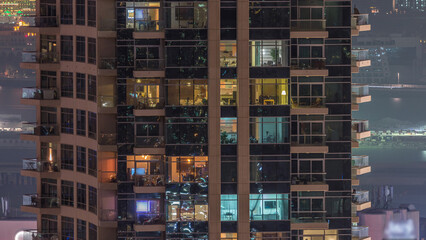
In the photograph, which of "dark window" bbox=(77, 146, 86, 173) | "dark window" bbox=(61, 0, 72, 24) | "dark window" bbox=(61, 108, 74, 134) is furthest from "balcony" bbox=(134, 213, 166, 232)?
"dark window" bbox=(61, 0, 72, 24)

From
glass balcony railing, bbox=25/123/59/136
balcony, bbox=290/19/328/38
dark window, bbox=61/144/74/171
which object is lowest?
dark window, bbox=61/144/74/171

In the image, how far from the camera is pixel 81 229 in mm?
20781

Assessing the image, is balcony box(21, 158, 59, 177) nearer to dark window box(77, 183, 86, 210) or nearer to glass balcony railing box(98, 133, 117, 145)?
dark window box(77, 183, 86, 210)

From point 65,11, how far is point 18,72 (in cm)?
6667

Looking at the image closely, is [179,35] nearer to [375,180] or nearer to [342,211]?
[342,211]

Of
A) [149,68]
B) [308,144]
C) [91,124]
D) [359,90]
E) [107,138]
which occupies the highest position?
[149,68]

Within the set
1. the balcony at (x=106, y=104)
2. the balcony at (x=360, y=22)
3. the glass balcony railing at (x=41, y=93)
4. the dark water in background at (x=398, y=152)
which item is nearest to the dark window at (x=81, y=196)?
the balcony at (x=106, y=104)

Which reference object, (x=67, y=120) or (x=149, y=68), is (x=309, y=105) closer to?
(x=149, y=68)

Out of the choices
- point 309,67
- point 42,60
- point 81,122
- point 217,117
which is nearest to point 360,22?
point 309,67

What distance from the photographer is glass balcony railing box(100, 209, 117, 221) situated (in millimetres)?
19969

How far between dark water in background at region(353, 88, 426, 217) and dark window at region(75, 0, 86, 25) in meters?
57.3

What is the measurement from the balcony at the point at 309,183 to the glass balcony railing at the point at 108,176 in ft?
12.6

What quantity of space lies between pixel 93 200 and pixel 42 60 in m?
Answer: 3.35

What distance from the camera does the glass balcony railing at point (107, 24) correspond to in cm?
1953
